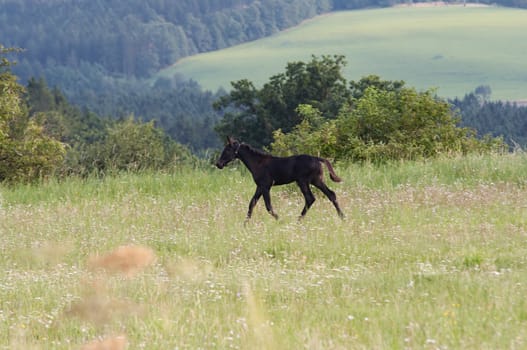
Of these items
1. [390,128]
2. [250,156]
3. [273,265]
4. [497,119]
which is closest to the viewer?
[273,265]

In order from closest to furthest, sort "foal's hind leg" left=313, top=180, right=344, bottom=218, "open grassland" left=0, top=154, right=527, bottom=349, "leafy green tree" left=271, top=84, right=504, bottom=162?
"open grassland" left=0, top=154, right=527, bottom=349
"foal's hind leg" left=313, top=180, right=344, bottom=218
"leafy green tree" left=271, top=84, right=504, bottom=162

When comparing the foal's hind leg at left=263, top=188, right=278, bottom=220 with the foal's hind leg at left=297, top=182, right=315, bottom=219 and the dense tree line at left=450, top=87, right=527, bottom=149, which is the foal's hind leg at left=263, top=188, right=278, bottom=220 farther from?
the dense tree line at left=450, top=87, right=527, bottom=149

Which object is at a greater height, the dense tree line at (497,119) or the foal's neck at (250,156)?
the foal's neck at (250,156)

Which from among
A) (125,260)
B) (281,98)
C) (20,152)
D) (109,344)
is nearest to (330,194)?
(125,260)

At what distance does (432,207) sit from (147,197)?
5.38m

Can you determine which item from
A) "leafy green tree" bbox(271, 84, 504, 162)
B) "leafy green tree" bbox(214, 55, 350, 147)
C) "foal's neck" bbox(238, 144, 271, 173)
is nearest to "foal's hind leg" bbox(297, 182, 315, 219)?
"foal's neck" bbox(238, 144, 271, 173)

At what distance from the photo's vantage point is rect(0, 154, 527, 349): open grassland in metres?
7.16

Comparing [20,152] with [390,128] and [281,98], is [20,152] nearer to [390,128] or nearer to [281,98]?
[390,128]

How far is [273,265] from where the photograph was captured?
33.2ft

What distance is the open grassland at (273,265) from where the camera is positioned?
7.16 m

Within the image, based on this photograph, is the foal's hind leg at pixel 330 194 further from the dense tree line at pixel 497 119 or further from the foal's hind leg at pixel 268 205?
the dense tree line at pixel 497 119

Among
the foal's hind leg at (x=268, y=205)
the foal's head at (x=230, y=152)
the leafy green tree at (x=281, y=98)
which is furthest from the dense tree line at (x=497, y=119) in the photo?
the foal's hind leg at (x=268, y=205)

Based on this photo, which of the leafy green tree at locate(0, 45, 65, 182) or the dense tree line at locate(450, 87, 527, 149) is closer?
the leafy green tree at locate(0, 45, 65, 182)

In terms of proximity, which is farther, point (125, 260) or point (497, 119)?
point (497, 119)
